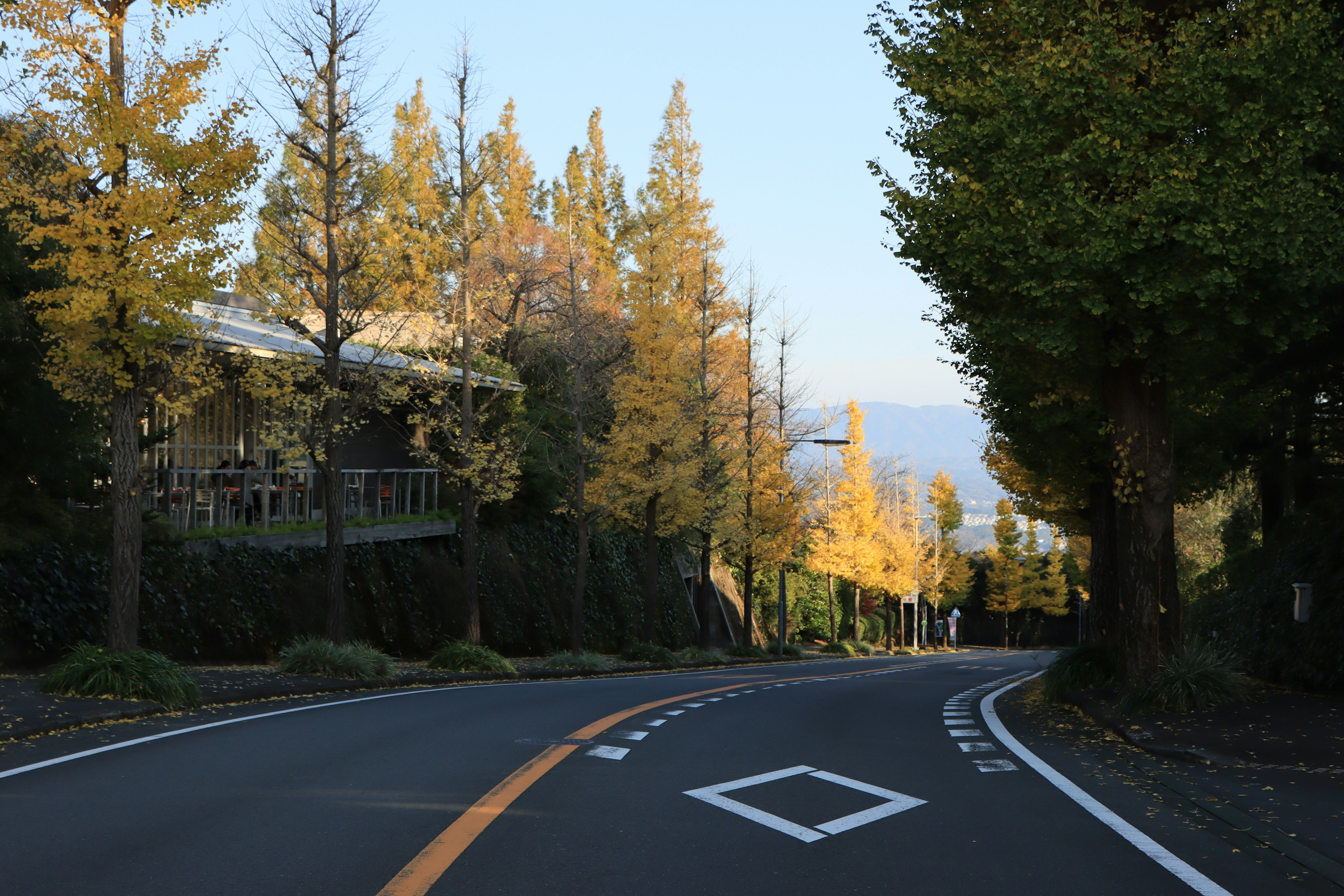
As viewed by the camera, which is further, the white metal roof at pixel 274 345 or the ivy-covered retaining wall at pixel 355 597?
the white metal roof at pixel 274 345

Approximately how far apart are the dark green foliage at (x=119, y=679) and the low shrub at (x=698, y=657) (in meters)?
19.8

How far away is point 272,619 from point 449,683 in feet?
16.5

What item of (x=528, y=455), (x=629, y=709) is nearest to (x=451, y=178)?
(x=528, y=455)

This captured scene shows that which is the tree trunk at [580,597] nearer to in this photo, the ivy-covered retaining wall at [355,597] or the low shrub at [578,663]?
the low shrub at [578,663]

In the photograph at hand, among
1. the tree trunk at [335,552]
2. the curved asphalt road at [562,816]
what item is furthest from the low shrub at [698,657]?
the curved asphalt road at [562,816]

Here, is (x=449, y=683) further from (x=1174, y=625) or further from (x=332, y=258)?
(x=1174, y=625)

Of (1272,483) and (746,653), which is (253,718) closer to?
(1272,483)

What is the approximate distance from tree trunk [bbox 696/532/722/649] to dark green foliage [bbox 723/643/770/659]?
1620 mm

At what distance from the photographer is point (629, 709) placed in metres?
13.5

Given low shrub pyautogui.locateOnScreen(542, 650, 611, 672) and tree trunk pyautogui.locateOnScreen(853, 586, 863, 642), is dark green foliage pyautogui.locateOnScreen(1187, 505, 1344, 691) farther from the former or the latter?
tree trunk pyautogui.locateOnScreen(853, 586, 863, 642)

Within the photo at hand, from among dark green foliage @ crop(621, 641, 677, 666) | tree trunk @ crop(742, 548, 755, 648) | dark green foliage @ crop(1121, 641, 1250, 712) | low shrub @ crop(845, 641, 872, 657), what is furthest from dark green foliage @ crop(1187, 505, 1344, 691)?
low shrub @ crop(845, 641, 872, 657)

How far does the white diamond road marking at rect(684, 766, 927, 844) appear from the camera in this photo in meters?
6.68

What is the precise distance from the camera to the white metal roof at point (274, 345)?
21.2 meters

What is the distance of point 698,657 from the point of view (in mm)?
33531
